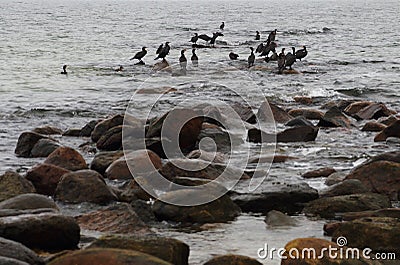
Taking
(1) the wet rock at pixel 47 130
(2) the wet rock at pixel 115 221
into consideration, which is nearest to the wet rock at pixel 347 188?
(2) the wet rock at pixel 115 221

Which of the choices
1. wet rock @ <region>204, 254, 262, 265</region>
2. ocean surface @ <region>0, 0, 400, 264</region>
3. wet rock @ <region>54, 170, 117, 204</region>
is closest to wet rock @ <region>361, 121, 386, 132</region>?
ocean surface @ <region>0, 0, 400, 264</region>

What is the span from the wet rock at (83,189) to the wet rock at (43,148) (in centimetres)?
222

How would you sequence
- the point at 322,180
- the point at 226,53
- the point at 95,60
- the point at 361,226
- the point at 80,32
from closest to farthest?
the point at 361,226
the point at 322,180
the point at 95,60
the point at 226,53
the point at 80,32

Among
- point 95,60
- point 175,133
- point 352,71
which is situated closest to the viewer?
point 175,133

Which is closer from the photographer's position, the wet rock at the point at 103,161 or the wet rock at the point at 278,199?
the wet rock at the point at 278,199

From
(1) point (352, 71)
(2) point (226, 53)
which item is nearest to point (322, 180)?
(1) point (352, 71)

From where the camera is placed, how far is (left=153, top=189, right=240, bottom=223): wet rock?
5883mm

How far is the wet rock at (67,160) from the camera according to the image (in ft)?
25.0

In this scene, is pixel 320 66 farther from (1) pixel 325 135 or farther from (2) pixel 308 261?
(2) pixel 308 261

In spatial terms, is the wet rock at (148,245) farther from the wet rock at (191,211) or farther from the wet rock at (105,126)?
the wet rock at (105,126)

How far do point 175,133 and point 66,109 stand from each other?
5.06 m

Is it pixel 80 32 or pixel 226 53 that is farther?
pixel 80 32

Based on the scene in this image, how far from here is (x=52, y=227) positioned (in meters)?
4.96

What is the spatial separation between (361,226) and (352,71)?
16489 millimetres
